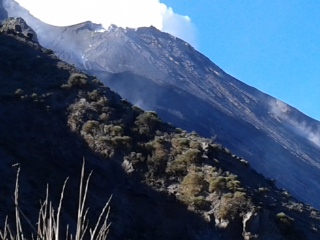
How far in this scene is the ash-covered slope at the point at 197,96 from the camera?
226 ft

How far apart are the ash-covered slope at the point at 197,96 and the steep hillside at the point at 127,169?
3936cm

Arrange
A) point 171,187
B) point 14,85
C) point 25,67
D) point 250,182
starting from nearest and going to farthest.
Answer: point 171,187, point 250,182, point 14,85, point 25,67

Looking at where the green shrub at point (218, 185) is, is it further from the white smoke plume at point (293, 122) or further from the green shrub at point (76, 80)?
the white smoke plume at point (293, 122)

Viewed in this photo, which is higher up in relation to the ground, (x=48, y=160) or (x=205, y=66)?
(x=205, y=66)

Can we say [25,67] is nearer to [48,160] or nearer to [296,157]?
[48,160]

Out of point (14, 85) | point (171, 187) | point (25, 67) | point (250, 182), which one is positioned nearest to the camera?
point (171, 187)

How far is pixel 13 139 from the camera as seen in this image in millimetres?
19094

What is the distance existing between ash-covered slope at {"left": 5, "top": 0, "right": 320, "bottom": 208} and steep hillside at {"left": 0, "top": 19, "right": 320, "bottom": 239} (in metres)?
39.4

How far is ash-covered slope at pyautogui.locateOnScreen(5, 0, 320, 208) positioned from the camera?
68938 millimetres

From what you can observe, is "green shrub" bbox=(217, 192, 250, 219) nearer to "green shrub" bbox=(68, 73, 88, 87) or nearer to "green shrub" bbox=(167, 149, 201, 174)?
"green shrub" bbox=(167, 149, 201, 174)

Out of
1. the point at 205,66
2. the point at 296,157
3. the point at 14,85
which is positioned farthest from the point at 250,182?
the point at 205,66

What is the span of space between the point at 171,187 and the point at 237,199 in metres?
2.12

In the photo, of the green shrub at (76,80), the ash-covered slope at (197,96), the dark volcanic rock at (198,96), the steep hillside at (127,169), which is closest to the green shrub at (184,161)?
the steep hillside at (127,169)

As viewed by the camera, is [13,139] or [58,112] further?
[58,112]
